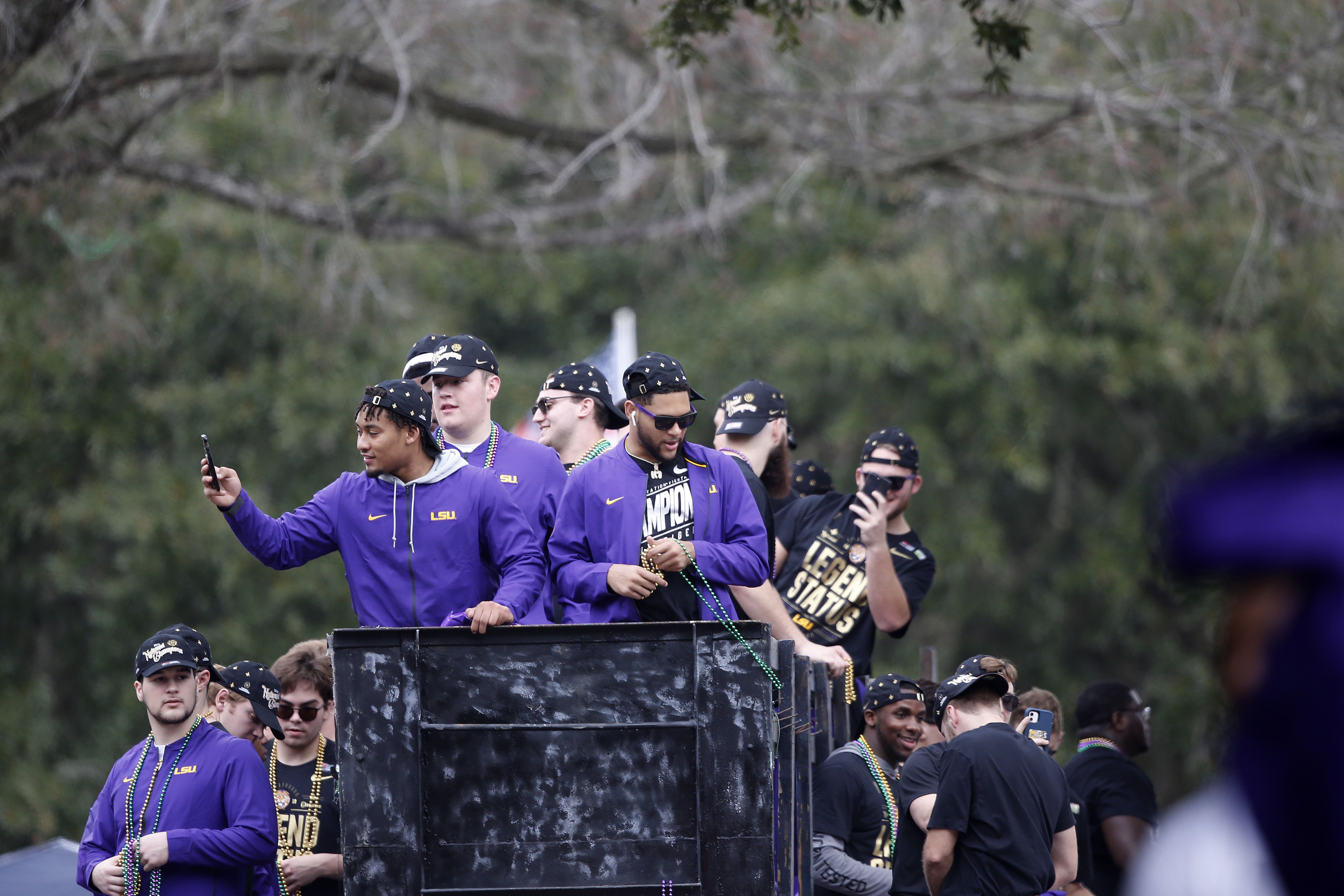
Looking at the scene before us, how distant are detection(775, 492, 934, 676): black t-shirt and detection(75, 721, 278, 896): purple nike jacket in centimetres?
243

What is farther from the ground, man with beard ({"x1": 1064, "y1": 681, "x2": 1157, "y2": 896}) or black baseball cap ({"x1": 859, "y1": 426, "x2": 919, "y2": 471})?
black baseball cap ({"x1": 859, "y1": 426, "x2": 919, "y2": 471})

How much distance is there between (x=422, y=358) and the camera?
19.7 feet

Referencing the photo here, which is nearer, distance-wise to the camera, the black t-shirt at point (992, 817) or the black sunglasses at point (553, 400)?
the black t-shirt at point (992, 817)

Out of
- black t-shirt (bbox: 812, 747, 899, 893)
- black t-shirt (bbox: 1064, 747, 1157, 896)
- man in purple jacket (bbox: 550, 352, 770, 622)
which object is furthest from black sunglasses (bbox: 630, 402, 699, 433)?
black t-shirt (bbox: 1064, 747, 1157, 896)

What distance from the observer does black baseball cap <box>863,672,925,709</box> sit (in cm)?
633

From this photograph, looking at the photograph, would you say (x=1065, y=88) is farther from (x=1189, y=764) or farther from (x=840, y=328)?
(x=1189, y=764)

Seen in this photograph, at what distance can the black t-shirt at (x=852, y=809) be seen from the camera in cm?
601

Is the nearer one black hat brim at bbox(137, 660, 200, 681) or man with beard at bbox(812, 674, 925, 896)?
black hat brim at bbox(137, 660, 200, 681)

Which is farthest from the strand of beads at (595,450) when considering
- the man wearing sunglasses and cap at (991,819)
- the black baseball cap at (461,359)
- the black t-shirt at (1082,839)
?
the black t-shirt at (1082,839)

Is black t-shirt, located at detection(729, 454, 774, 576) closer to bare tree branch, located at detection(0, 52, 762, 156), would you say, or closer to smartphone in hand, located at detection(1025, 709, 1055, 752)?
smartphone in hand, located at detection(1025, 709, 1055, 752)

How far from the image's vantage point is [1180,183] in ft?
37.1

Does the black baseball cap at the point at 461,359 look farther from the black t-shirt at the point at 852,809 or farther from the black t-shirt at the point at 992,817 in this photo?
the black t-shirt at the point at 992,817

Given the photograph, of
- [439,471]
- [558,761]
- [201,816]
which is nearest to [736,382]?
[439,471]

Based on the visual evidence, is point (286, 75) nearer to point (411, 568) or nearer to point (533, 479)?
point (533, 479)
